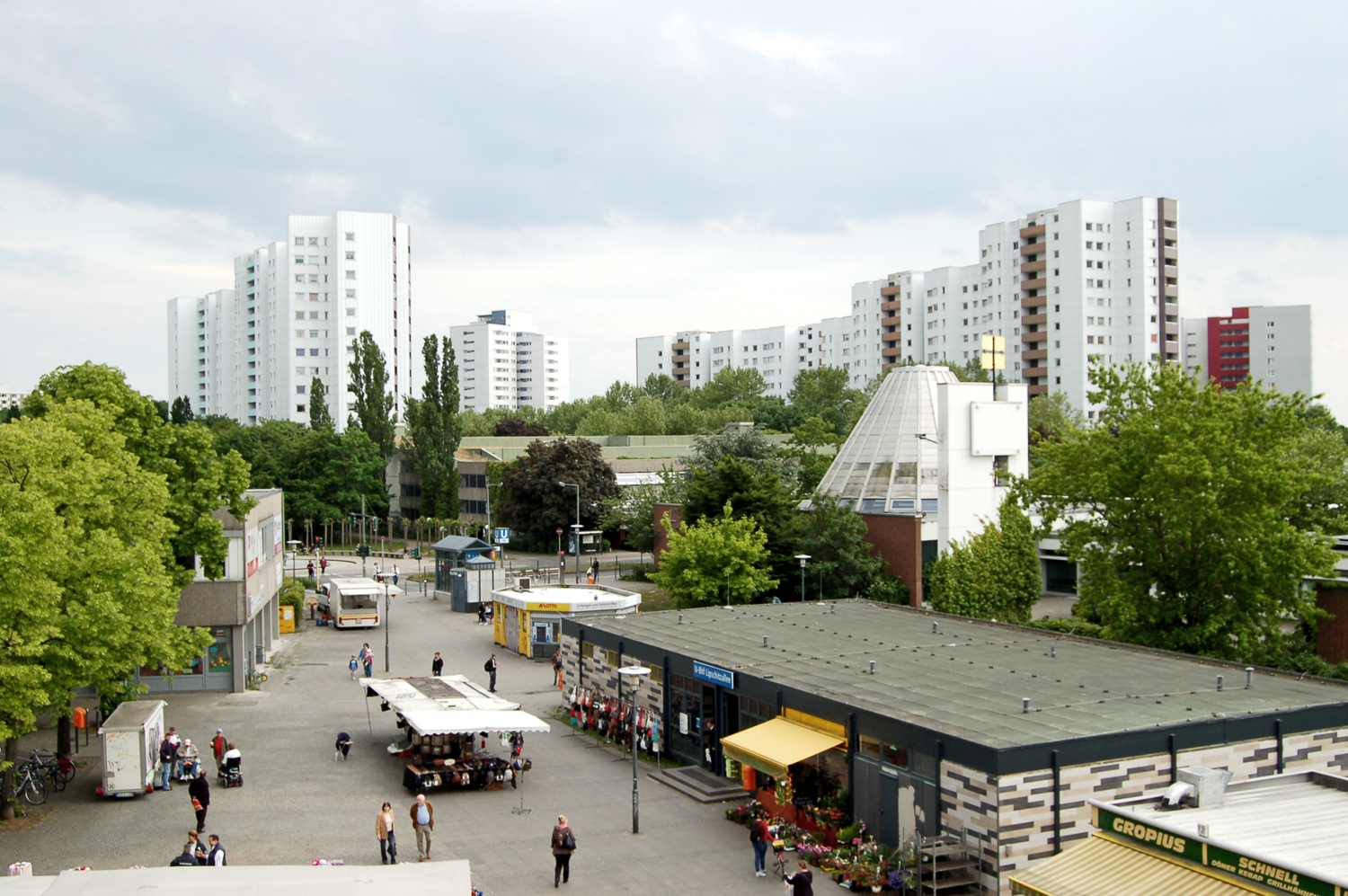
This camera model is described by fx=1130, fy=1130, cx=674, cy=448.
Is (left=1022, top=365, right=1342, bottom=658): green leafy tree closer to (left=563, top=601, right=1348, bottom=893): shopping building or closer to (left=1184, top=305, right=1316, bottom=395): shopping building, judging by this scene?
(left=563, top=601, right=1348, bottom=893): shopping building

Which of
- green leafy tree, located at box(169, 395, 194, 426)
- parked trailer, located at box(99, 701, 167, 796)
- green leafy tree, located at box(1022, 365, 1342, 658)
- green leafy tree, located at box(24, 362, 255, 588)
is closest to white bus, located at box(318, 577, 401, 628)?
green leafy tree, located at box(24, 362, 255, 588)

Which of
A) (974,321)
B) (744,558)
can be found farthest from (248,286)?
(744,558)

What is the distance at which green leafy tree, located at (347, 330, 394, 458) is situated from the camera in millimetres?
92875

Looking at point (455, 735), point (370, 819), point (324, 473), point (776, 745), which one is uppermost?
point (324, 473)

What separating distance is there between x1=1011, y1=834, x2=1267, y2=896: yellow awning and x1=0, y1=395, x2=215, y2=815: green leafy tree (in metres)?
17.5

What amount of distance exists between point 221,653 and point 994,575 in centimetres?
2837

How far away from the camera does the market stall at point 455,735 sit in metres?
24.4

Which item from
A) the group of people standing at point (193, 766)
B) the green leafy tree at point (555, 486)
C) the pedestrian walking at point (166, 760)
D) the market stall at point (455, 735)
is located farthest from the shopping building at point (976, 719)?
the green leafy tree at point (555, 486)

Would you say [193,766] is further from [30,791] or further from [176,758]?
Answer: [30,791]

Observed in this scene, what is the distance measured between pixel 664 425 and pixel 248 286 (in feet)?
A: 212

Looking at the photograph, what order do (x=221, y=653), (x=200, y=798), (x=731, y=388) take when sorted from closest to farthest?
(x=200, y=798) < (x=221, y=653) < (x=731, y=388)

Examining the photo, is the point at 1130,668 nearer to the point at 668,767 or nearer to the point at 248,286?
the point at 668,767

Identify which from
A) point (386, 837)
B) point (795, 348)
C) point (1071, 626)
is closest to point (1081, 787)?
point (386, 837)

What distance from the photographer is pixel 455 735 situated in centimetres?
2605
